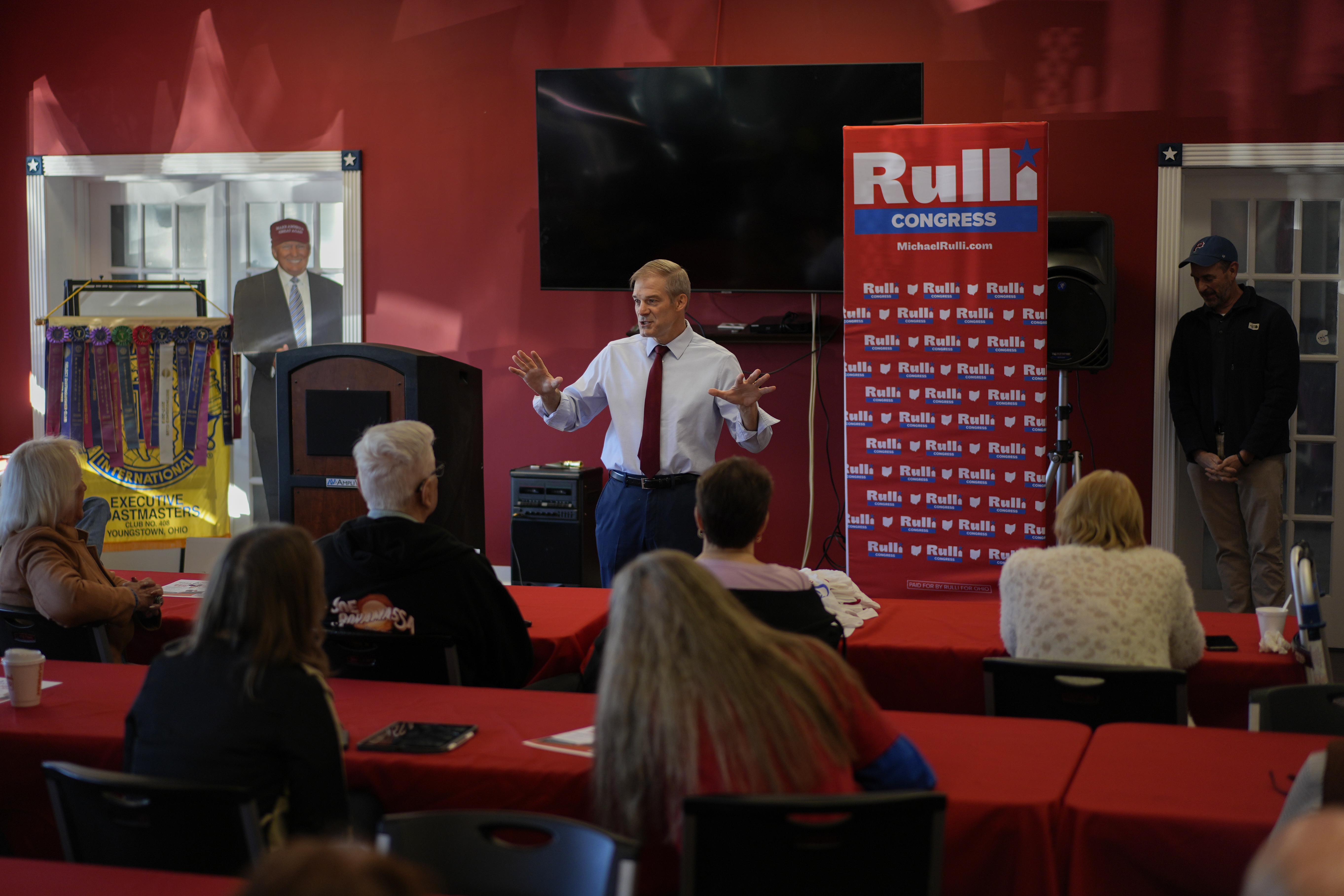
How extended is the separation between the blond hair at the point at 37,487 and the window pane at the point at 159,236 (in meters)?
3.82

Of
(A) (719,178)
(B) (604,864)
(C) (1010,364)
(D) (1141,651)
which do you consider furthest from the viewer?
(A) (719,178)

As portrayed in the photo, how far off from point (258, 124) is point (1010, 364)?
14.1ft

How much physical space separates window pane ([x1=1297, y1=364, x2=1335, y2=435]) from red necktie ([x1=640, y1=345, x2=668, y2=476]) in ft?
11.1

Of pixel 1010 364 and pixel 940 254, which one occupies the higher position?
pixel 940 254

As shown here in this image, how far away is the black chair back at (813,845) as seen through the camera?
5.19 ft

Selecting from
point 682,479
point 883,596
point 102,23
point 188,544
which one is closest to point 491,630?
point 682,479

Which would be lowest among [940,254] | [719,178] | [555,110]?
[940,254]

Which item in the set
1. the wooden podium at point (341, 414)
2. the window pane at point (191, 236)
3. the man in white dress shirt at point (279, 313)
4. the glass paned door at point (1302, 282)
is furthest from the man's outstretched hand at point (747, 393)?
the window pane at point (191, 236)

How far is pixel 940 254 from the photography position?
4832 millimetres

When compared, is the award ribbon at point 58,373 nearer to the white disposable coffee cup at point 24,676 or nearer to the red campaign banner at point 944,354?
the white disposable coffee cup at point 24,676

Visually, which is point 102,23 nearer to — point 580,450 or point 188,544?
point 188,544

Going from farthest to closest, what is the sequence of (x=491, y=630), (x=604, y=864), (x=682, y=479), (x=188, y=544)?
(x=188, y=544)
(x=682, y=479)
(x=491, y=630)
(x=604, y=864)

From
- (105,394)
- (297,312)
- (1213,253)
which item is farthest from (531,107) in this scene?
(1213,253)

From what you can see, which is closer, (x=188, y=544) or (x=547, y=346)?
(x=547, y=346)
